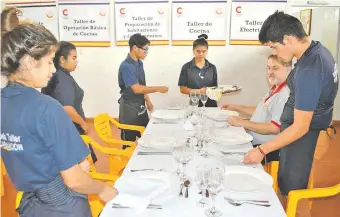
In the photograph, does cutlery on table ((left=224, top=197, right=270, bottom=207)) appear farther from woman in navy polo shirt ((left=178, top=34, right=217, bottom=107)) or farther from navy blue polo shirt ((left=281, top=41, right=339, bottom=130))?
woman in navy polo shirt ((left=178, top=34, right=217, bottom=107))

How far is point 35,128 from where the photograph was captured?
1261mm

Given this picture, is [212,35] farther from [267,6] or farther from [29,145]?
[29,145]

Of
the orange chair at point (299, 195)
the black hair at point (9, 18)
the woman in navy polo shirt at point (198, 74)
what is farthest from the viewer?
the woman in navy polo shirt at point (198, 74)

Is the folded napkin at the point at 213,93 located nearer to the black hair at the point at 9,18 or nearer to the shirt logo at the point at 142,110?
the shirt logo at the point at 142,110

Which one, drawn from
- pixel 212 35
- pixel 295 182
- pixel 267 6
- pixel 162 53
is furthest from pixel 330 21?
pixel 295 182

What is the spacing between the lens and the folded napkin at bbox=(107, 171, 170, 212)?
1.45 meters

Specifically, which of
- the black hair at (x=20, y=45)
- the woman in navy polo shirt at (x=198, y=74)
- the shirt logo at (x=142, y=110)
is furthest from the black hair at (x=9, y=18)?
the woman in navy polo shirt at (x=198, y=74)

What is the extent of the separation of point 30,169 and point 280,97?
177 centimetres

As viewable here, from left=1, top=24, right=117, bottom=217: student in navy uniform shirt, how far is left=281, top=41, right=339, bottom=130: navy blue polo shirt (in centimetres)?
119

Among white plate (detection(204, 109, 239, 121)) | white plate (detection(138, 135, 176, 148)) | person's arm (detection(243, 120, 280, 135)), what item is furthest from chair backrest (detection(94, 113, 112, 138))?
person's arm (detection(243, 120, 280, 135))

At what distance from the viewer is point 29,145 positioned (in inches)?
51.0

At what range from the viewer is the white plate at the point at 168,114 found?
308 centimetres

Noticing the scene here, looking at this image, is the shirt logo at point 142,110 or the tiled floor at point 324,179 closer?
the tiled floor at point 324,179

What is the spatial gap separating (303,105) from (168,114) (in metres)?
1.54
